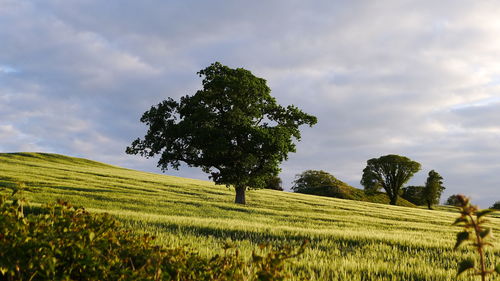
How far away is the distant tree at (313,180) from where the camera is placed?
100875 mm

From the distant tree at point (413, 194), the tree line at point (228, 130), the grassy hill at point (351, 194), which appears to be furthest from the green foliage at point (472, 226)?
the distant tree at point (413, 194)

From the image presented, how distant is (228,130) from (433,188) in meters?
75.3

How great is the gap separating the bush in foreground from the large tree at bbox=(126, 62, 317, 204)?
21114 millimetres

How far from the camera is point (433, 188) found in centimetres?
8606

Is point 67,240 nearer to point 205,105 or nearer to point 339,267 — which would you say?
point 339,267

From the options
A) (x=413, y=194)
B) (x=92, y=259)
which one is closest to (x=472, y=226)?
(x=92, y=259)

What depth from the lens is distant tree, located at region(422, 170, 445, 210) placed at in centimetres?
8612

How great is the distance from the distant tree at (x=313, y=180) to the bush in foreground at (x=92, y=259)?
9586 centimetres

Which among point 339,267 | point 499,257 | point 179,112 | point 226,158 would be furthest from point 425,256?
point 179,112

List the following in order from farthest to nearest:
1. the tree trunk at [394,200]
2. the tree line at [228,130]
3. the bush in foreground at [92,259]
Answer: the tree trunk at [394,200]
the tree line at [228,130]
the bush in foreground at [92,259]

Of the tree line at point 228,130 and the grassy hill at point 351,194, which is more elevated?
the tree line at point 228,130

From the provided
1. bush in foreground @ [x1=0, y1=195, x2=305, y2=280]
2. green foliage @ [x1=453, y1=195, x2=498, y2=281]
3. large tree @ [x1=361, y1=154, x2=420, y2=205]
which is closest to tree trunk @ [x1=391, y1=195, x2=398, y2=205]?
large tree @ [x1=361, y1=154, x2=420, y2=205]

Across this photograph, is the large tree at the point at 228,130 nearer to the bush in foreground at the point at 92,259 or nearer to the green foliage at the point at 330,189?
the bush in foreground at the point at 92,259

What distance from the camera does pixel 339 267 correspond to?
6.54m
